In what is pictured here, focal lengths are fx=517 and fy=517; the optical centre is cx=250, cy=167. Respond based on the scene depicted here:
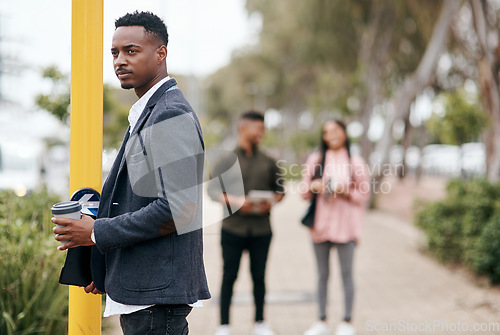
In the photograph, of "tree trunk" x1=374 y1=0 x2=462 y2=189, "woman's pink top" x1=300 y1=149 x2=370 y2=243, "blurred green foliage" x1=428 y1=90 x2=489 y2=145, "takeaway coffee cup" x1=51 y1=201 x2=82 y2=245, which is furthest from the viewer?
"tree trunk" x1=374 y1=0 x2=462 y2=189

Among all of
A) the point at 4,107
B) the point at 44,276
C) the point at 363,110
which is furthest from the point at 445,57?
the point at 4,107

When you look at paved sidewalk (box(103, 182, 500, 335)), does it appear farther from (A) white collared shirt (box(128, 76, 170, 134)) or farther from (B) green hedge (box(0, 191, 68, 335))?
(B) green hedge (box(0, 191, 68, 335))

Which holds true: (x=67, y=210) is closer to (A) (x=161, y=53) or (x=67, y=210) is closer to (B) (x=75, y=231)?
(B) (x=75, y=231)

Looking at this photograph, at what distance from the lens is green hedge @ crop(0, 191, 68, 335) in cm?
335

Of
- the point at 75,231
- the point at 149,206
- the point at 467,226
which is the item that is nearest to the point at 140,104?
the point at 149,206

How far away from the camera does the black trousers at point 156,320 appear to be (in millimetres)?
1868

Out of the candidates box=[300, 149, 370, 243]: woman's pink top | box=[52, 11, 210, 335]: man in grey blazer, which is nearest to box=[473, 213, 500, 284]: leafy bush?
box=[300, 149, 370, 243]: woman's pink top

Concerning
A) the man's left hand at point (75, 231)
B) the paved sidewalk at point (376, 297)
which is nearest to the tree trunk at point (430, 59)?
the paved sidewalk at point (376, 297)

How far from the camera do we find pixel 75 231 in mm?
1771

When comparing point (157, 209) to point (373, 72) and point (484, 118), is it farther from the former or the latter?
point (373, 72)

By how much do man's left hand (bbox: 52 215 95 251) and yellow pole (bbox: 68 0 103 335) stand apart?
33 cm

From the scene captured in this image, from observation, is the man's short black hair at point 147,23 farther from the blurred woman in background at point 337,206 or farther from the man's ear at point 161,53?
the blurred woman in background at point 337,206

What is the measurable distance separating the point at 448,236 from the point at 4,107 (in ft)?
99.0

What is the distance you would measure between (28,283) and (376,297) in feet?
12.8
